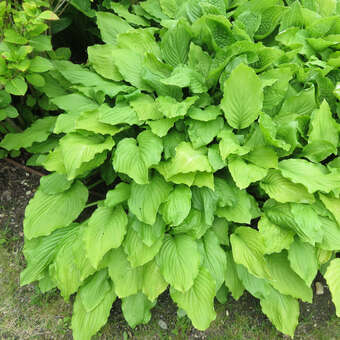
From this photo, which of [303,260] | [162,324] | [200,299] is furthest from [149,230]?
[303,260]

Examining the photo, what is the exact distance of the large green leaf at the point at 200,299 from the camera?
2.07 metres

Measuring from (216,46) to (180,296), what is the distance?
5.99ft

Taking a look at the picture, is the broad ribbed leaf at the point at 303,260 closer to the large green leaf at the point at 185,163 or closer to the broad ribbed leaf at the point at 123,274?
the large green leaf at the point at 185,163

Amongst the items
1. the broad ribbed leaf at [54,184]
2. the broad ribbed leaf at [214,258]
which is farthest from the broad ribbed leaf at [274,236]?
the broad ribbed leaf at [54,184]

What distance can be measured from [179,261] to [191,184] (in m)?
0.50

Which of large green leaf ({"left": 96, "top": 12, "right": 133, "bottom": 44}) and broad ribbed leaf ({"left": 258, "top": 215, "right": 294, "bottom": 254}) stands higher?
large green leaf ({"left": 96, "top": 12, "right": 133, "bottom": 44})

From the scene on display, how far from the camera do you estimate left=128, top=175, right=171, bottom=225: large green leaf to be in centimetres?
207

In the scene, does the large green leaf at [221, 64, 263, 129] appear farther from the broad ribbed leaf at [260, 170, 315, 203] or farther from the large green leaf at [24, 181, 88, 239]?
the large green leaf at [24, 181, 88, 239]

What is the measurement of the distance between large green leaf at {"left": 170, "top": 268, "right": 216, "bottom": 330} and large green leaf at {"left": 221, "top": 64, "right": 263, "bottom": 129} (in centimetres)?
106

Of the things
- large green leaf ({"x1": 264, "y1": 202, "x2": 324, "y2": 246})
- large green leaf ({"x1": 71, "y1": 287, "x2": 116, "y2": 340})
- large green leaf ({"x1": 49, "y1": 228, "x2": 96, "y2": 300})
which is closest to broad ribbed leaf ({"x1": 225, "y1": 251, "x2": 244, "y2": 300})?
large green leaf ({"x1": 264, "y1": 202, "x2": 324, "y2": 246})

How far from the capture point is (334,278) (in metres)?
2.21

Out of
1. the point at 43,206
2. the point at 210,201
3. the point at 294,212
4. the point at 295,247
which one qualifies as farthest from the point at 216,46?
the point at 43,206

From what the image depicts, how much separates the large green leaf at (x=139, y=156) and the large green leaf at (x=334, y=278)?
1.38 meters

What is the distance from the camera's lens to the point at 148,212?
208 cm
